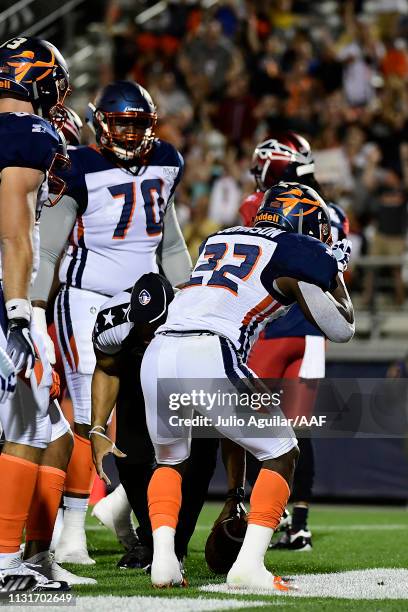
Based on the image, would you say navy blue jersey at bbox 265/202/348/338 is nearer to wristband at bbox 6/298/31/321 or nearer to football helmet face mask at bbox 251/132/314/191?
football helmet face mask at bbox 251/132/314/191

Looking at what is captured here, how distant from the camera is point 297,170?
19.8 ft

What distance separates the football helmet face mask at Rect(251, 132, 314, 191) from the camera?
19.8 feet

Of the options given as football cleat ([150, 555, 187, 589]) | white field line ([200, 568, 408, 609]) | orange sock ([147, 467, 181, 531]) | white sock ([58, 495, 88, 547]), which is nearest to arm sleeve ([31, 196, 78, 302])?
white sock ([58, 495, 88, 547])

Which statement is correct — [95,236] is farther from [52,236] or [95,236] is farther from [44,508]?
[44,508]

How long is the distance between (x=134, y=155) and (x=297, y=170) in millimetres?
1127

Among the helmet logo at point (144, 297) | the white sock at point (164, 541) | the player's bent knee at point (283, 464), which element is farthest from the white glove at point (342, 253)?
the white sock at point (164, 541)

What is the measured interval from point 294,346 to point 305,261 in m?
1.97

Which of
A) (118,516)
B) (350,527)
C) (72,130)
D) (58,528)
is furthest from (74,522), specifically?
(350,527)

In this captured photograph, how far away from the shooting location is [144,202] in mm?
5262

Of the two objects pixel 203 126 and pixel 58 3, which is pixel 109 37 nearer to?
pixel 203 126

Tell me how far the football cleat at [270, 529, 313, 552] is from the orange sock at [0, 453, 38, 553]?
2.28m

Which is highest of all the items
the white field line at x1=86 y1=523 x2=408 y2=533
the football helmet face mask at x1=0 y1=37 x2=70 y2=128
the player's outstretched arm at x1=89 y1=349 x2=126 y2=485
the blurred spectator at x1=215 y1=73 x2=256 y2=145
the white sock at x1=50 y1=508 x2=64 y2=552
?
the blurred spectator at x1=215 y1=73 x2=256 y2=145

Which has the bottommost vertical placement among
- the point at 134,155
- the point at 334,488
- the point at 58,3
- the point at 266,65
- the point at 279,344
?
the point at 334,488

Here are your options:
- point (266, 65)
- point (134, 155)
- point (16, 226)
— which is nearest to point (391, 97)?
point (266, 65)
